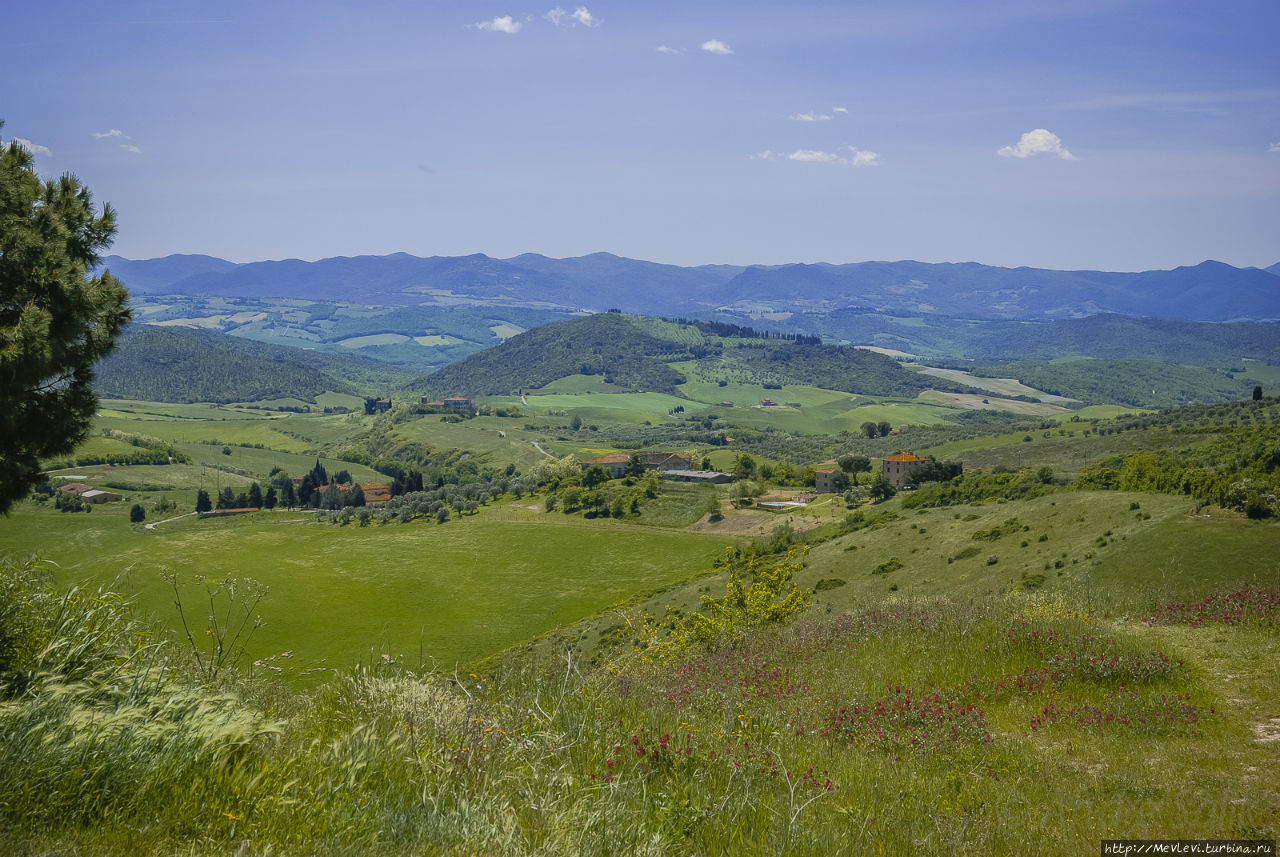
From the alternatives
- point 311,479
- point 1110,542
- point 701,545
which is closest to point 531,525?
point 701,545

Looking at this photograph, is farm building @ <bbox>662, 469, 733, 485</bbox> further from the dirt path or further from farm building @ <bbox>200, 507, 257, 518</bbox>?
the dirt path

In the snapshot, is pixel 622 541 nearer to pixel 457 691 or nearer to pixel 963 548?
pixel 963 548

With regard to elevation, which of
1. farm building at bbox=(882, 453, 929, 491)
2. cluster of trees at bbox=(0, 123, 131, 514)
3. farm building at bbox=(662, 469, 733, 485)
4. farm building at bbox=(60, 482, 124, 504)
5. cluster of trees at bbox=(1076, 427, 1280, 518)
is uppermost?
cluster of trees at bbox=(0, 123, 131, 514)

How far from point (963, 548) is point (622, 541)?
1891 inches

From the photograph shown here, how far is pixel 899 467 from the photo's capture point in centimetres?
9844

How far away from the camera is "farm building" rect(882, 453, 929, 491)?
95.7 meters

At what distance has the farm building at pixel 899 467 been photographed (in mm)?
95688

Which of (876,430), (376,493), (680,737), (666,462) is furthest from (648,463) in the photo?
(680,737)

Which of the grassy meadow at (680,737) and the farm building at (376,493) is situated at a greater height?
the grassy meadow at (680,737)

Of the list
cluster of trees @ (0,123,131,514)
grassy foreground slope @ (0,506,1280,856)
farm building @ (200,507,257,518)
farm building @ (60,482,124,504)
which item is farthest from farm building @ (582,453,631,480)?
grassy foreground slope @ (0,506,1280,856)

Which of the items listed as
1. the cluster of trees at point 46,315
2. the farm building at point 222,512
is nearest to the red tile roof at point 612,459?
the farm building at point 222,512

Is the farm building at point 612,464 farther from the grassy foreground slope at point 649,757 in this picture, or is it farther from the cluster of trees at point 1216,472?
the grassy foreground slope at point 649,757

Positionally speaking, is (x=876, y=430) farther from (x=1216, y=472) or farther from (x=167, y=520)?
(x=1216, y=472)

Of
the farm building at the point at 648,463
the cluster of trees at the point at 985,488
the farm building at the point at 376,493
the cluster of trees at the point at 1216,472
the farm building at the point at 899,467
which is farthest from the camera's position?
the farm building at the point at 376,493
